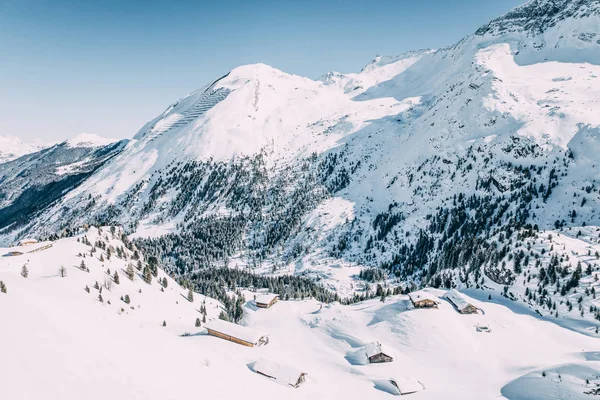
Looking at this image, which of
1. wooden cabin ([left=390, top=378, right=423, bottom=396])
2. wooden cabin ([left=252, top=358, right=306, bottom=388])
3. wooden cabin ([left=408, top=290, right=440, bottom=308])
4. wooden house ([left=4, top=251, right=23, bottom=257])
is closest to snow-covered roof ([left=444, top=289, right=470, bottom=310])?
wooden cabin ([left=408, top=290, right=440, bottom=308])

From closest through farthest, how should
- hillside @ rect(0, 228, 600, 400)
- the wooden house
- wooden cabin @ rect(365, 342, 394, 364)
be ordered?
hillside @ rect(0, 228, 600, 400), wooden cabin @ rect(365, 342, 394, 364), the wooden house

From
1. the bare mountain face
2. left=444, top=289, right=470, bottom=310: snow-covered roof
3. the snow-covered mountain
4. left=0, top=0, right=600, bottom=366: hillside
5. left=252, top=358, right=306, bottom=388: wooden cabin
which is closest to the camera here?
left=252, top=358, right=306, bottom=388: wooden cabin

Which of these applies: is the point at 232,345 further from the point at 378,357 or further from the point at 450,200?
the point at 450,200

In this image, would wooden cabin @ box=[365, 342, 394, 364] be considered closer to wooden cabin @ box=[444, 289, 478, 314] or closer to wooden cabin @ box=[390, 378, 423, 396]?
wooden cabin @ box=[390, 378, 423, 396]

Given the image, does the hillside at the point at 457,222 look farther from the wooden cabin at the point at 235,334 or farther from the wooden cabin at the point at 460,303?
the wooden cabin at the point at 235,334

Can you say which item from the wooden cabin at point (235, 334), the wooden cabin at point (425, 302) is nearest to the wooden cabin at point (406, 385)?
the wooden cabin at point (235, 334)

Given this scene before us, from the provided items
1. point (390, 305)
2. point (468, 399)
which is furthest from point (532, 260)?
point (468, 399)

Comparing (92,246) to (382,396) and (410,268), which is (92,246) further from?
(410,268)
